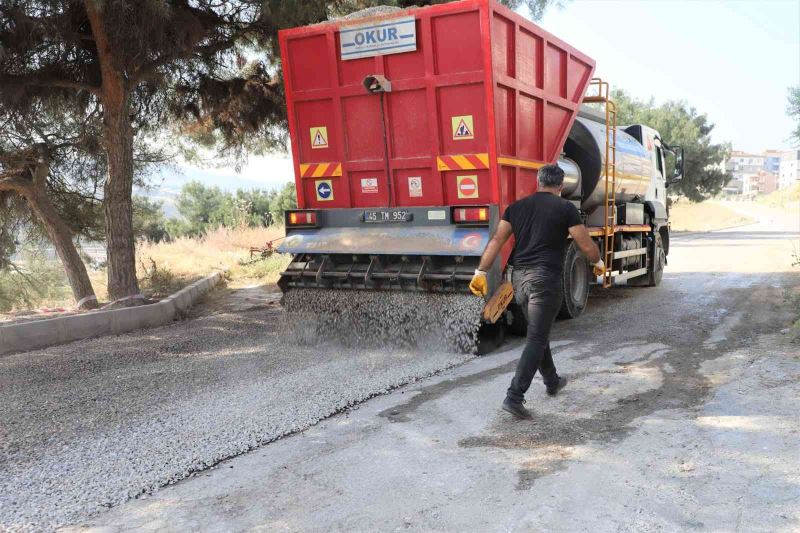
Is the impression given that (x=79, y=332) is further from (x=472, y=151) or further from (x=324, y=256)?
(x=472, y=151)

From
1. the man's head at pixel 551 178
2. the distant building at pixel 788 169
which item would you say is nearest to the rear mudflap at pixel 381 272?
the man's head at pixel 551 178

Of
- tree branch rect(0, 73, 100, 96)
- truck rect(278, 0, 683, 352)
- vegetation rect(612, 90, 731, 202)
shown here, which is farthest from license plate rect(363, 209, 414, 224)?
vegetation rect(612, 90, 731, 202)

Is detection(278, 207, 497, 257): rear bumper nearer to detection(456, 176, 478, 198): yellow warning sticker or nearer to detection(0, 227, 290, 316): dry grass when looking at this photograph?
detection(456, 176, 478, 198): yellow warning sticker

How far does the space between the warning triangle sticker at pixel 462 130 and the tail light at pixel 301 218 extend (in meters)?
1.87

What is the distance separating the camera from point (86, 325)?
25.3ft

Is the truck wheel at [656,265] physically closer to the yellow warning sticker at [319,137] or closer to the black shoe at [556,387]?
the yellow warning sticker at [319,137]

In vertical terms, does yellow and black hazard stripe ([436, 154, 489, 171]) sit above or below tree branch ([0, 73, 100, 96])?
below

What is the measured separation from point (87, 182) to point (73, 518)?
352 inches

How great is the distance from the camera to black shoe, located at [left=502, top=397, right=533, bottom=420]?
14.5 ft

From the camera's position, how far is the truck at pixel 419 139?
20.8 ft

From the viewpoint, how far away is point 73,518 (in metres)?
3.14

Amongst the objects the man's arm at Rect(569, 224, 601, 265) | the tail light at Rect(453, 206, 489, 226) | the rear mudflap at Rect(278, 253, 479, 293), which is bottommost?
the rear mudflap at Rect(278, 253, 479, 293)

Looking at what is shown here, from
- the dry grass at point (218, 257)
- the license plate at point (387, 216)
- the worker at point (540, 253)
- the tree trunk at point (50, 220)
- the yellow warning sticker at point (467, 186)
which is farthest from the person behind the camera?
the dry grass at point (218, 257)

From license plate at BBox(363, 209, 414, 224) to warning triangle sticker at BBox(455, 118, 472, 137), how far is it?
964 millimetres
